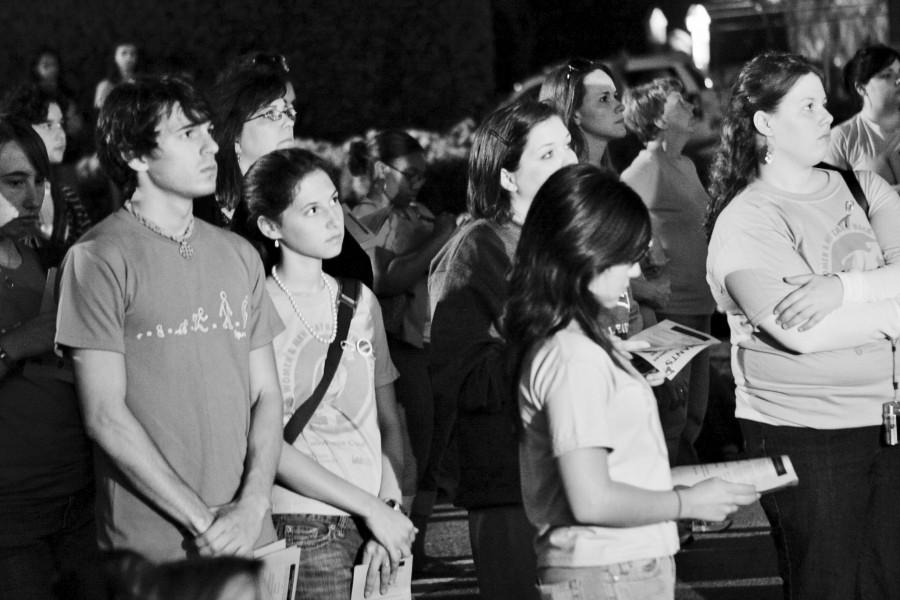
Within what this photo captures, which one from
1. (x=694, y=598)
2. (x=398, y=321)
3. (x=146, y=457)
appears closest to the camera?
(x=146, y=457)

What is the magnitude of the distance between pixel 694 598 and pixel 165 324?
346cm

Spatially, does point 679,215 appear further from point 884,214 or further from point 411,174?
point 884,214

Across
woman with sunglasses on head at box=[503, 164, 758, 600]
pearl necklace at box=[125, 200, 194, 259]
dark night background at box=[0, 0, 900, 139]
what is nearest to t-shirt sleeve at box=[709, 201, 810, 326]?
woman with sunglasses on head at box=[503, 164, 758, 600]

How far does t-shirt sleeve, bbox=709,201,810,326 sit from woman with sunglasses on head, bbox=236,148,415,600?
3.89 feet

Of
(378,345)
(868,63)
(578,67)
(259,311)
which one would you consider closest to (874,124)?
(868,63)

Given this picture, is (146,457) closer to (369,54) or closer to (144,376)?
(144,376)

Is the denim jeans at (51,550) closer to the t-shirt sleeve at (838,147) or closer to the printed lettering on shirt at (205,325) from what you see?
the printed lettering on shirt at (205,325)

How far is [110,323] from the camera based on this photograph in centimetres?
394

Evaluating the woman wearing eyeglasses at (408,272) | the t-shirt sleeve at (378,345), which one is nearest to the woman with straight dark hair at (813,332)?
the t-shirt sleeve at (378,345)

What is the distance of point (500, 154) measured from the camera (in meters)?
4.70

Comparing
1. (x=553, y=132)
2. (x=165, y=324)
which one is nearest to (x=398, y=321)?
(x=553, y=132)

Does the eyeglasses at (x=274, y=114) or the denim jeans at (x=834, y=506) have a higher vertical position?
the eyeglasses at (x=274, y=114)

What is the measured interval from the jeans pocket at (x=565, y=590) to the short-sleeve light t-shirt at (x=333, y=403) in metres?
0.84

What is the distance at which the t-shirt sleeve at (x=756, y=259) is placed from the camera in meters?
4.95
